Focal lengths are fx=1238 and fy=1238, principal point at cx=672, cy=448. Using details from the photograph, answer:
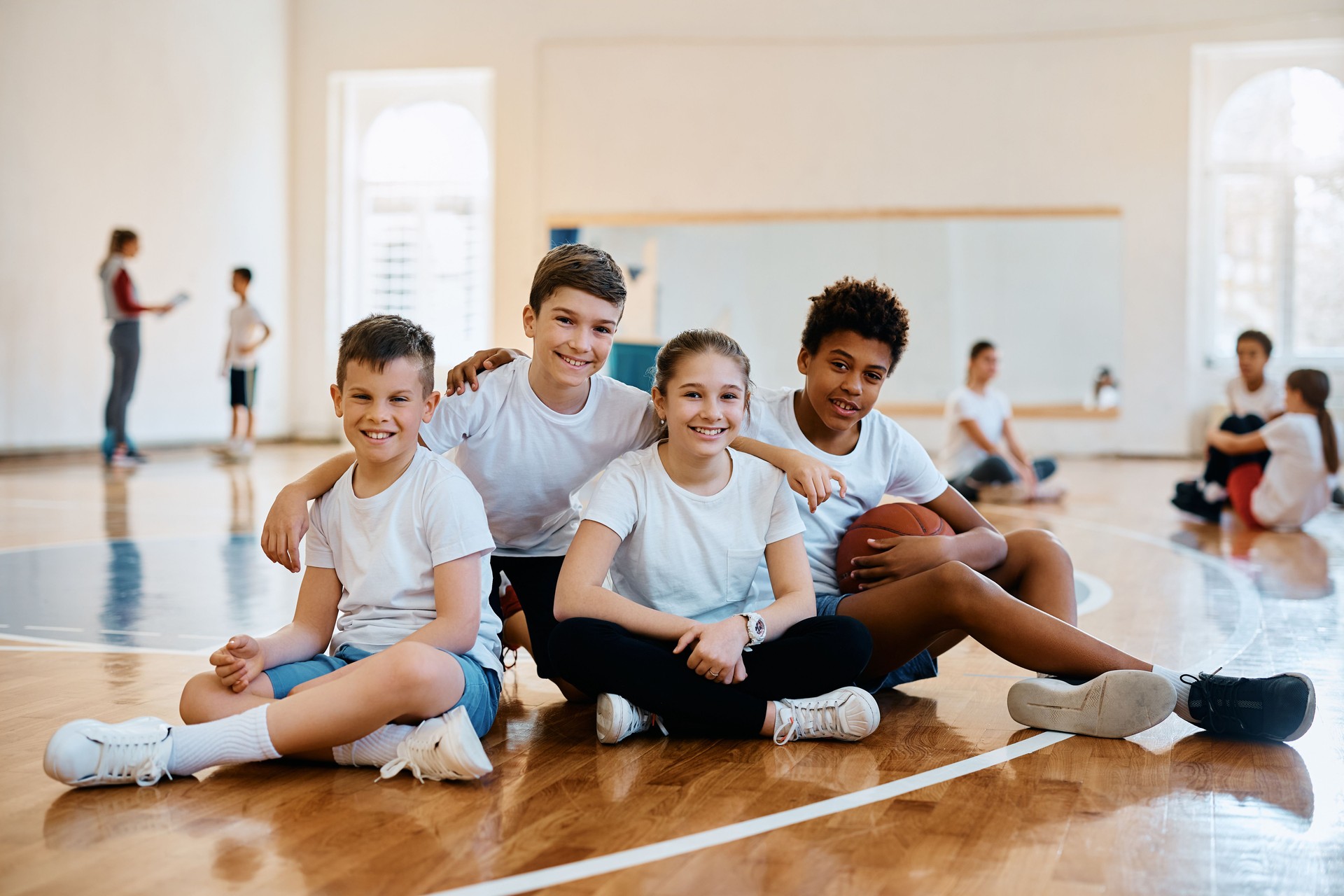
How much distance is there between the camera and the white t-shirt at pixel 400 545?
6.27ft

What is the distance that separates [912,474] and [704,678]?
0.64 meters

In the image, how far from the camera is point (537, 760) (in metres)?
1.88

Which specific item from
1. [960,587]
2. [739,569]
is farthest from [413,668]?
[960,587]

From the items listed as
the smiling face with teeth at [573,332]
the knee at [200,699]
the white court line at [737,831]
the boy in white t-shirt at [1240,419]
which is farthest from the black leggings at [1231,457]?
the knee at [200,699]

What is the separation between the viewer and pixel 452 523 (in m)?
1.90

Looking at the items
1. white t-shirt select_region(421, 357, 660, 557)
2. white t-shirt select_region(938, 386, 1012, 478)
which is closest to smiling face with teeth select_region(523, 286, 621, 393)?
white t-shirt select_region(421, 357, 660, 557)

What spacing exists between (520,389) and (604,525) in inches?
14.9

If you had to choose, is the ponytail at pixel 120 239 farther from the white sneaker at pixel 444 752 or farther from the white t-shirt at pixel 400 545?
the white sneaker at pixel 444 752

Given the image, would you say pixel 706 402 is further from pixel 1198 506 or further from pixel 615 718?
pixel 1198 506

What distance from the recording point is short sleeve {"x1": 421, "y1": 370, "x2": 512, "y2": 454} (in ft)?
7.23

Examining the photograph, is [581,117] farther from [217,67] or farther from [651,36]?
[217,67]

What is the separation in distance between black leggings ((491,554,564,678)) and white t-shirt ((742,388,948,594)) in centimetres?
47

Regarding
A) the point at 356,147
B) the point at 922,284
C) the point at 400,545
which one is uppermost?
the point at 356,147

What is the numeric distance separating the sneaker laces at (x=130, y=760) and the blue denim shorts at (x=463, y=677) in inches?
8.0
